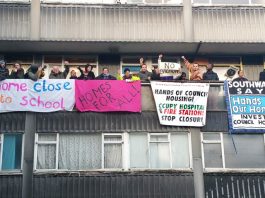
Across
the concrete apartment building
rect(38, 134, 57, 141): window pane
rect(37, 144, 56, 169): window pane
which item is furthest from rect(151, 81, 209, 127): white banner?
rect(37, 144, 56, 169): window pane

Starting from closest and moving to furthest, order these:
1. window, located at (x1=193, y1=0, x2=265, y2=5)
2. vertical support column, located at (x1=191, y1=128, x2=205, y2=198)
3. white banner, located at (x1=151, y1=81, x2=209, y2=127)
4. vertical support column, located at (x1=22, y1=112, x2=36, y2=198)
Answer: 1. vertical support column, located at (x1=22, y1=112, x2=36, y2=198)
2. vertical support column, located at (x1=191, y1=128, x2=205, y2=198)
3. white banner, located at (x1=151, y1=81, x2=209, y2=127)
4. window, located at (x1=193, y1=0, x2=265, y2=5)

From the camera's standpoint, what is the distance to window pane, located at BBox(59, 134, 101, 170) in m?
17.2

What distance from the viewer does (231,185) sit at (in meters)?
17.2

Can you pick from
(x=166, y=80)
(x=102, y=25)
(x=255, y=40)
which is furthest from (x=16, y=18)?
(x=255, y=40)

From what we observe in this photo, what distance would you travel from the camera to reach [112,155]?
1742cm

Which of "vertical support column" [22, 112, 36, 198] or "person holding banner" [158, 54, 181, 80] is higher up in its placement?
"person holding banner" [158, 54, 181, 80]

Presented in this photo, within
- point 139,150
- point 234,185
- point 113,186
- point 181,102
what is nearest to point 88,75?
point 139,150

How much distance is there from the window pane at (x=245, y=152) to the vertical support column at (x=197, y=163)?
0.86 meters

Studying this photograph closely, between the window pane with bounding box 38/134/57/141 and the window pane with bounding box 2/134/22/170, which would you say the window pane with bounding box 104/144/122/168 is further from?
the window pane with bounding box 2/134/22/170

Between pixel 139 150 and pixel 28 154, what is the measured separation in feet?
11.0

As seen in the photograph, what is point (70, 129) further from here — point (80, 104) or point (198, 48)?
point (198, 48)

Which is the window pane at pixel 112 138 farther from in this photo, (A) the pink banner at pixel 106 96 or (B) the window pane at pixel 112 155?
(A) the pink banner at pixel 106 96

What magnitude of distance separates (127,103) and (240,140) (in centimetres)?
374

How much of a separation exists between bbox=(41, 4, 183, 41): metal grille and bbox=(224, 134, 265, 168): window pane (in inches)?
175
